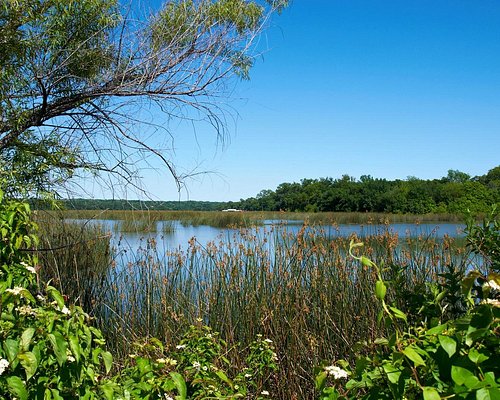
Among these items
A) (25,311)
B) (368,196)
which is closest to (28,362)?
(25,311)

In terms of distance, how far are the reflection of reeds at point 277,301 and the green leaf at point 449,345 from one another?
204 centimetres

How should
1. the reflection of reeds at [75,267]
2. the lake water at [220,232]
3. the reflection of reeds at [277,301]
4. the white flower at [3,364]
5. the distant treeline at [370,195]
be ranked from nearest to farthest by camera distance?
the white flower at [3,364], the reflection of reeds at [277,301], the reflection of reeds at [75,267], the lake water at [220,232], the distant treeline at [370,195]

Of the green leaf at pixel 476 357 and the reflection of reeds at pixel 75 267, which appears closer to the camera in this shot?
the green leaf at pixel 476 357

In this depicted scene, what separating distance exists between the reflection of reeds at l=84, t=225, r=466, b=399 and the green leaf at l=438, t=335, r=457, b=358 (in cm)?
204

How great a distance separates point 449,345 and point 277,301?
95.2 inches

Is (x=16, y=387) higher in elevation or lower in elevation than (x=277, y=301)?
higher

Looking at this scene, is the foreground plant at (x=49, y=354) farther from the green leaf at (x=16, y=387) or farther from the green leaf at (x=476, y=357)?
the green leaf at (x=476, y=357)

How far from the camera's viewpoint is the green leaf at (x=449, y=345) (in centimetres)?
98

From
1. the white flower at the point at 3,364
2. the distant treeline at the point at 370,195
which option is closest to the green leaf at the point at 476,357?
the white flower at the point at 3,364

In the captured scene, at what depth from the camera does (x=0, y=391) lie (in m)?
1.43

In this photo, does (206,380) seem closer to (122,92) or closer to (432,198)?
(122,92)

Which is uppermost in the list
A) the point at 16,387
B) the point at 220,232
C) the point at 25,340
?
the point at 220,232

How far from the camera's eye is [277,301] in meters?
3.37

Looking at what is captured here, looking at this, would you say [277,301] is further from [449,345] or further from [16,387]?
[449,345]
